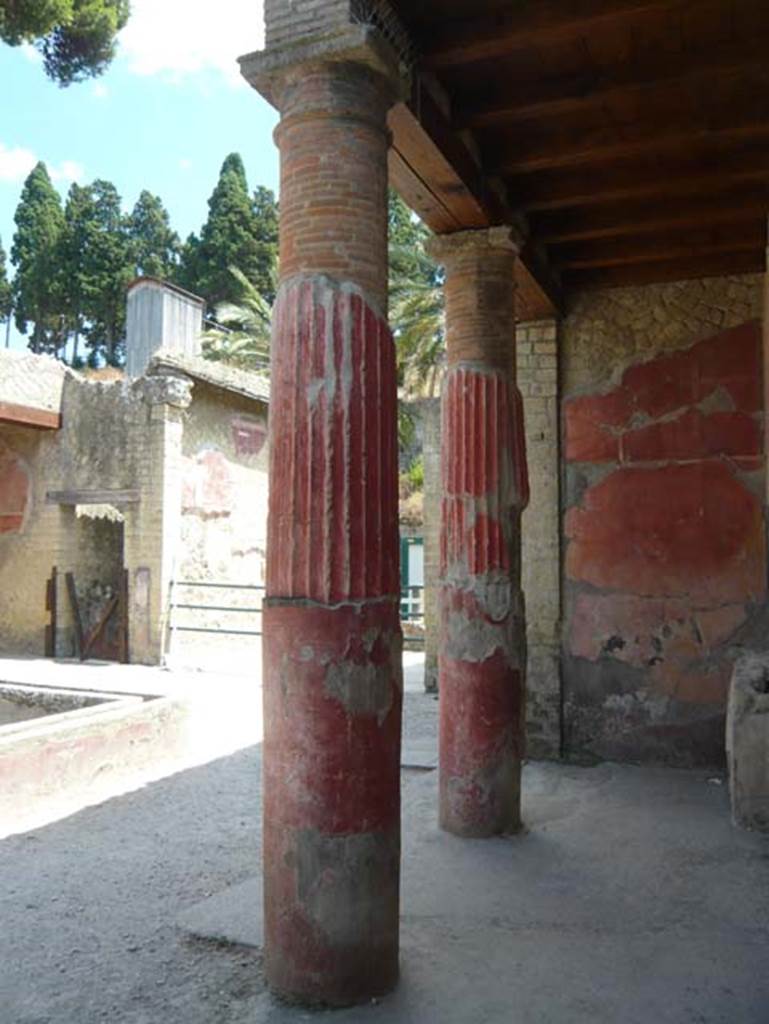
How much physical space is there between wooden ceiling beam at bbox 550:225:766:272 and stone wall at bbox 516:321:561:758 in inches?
26.3

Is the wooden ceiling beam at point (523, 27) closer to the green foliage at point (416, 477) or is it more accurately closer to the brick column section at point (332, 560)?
the brick column section at point (332, 560)

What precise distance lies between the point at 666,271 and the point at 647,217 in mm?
985

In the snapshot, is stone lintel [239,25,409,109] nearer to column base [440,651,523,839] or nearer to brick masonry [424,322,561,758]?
column base [440,651,523,839]

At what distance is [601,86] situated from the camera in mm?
3938

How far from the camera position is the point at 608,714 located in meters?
6.36

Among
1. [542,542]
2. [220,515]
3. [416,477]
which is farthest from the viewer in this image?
[416,477]

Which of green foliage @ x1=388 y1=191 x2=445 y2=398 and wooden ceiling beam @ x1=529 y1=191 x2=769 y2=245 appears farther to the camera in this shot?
green foliage @ x1=388 y1=191 x2=445 y2=398

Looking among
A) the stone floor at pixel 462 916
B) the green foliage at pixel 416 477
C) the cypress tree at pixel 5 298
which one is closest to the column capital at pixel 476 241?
the stone floor at pixel 462 916

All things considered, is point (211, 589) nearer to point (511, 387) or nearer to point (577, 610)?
point (577, 610)

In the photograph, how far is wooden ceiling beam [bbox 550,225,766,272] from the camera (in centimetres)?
566

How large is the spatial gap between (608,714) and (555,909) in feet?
9.35

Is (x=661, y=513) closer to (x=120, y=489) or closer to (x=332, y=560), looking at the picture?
(x=332, y=560)

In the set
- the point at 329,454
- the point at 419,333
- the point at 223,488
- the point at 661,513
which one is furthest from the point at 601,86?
the point at 419,333

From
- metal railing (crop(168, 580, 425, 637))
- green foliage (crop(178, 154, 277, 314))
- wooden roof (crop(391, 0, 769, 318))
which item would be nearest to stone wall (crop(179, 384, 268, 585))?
metal railing (crop(168, 580, 425, 637))
